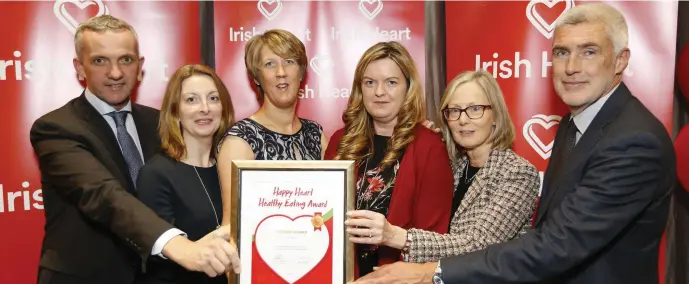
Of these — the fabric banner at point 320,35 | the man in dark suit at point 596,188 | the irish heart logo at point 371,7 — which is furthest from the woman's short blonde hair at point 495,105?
the irish heart logo at point 371,7

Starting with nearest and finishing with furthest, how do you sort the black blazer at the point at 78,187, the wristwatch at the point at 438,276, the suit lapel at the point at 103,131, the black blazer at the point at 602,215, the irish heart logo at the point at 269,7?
the black blazer at the point at 602,215
the wristwatch at the point at 438,276
the black blazer at the point at 78,187
the suit lapel at the point at 103,131
the irish heart logo at the point at 269,7

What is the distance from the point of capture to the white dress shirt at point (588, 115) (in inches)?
82.9

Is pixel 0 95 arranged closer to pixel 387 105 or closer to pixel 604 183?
pixel 387 105

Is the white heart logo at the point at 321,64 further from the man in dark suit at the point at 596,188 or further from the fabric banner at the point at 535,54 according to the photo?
the man in dark suit at the point at 596,188

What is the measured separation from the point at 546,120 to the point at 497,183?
1415 millimetres

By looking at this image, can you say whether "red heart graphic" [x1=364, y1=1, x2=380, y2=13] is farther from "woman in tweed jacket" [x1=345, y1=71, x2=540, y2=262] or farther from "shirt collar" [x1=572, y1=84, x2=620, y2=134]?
"shirt collar" [x1=572, y1=84, x2=620, y2=134]

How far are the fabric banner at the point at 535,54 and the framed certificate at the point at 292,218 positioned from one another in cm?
174

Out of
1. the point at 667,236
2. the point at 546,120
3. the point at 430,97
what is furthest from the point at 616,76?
the point at 667,236

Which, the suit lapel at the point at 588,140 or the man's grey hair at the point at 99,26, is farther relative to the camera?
the man's grey hair at the point at 99,26

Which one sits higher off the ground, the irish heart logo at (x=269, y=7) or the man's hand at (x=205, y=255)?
the irish heart logo at (x=269, y=7)

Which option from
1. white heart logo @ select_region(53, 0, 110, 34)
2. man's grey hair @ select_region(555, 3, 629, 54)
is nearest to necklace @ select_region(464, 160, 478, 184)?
man's grey hair @ select_region(555, 3, 629, 54)

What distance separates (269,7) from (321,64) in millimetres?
486

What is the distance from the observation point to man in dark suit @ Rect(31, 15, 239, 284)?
2484mm

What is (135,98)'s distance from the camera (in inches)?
142
